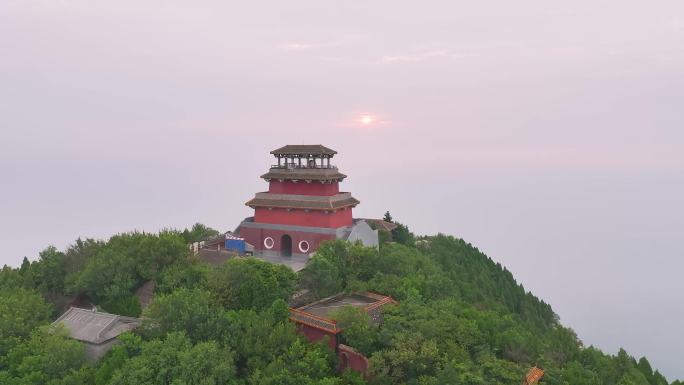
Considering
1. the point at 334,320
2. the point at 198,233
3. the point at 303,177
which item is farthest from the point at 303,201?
the point at 334,320

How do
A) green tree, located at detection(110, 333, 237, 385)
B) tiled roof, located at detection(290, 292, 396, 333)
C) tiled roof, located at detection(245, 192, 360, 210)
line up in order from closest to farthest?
green tree, located at detection(110, 333, 237, 385) < tiled roof, located at detection(290, 292, 396, 333) < tiled roof, located at detection(245, 192, 360, 210)

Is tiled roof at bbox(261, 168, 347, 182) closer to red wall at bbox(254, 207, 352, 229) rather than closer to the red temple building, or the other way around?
the red temple building

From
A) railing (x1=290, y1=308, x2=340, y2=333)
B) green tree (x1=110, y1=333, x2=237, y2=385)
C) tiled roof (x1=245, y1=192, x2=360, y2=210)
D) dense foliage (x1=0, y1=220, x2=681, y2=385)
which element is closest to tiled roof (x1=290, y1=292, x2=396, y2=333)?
railing (x1=290, y1=308, x2=340, y2=333)

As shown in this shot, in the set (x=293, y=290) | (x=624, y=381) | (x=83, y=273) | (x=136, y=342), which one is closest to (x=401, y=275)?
(x=293, y=290)

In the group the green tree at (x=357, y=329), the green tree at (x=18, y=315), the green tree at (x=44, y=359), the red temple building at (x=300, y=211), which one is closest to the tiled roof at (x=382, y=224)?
the red temple building at (x=300, y=211)

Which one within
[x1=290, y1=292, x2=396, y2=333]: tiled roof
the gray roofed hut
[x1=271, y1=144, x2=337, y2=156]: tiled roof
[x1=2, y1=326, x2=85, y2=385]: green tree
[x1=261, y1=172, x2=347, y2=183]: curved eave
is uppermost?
[x1=271, y1=144, x2=337, y2=156]: tiled roof

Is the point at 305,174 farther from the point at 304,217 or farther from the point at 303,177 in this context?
the point at 304,217

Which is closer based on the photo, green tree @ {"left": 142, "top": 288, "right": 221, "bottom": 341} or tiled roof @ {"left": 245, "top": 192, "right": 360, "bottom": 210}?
green tree @ {"left": 142, "top": 288, "right": 221, "bottom": 341}
